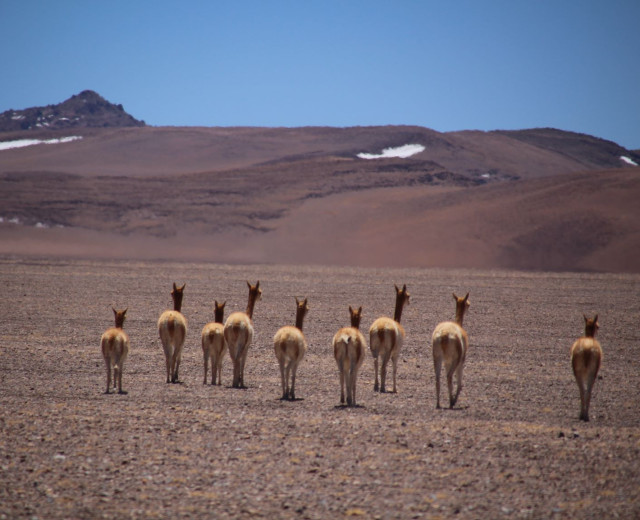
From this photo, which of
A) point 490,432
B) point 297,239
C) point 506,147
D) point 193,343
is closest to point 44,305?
point 193,343

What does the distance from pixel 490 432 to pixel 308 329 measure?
1153 cm

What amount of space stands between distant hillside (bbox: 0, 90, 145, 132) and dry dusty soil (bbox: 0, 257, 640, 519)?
145170 mm

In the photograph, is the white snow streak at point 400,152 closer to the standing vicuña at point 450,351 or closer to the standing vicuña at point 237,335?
the standing vicuña at point 237,335

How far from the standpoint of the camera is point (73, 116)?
160 m

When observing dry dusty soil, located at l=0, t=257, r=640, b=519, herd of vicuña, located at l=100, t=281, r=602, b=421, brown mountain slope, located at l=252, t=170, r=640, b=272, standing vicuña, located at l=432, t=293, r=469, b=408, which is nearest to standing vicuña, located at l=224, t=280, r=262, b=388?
herd of vicuña, located at l=100, t=281, r=602, b=421

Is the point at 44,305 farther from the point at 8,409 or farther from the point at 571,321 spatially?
the point at 571,321

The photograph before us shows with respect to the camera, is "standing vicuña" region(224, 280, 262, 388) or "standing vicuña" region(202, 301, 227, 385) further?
"standing vicuña" region(202, 301, 227, 385)

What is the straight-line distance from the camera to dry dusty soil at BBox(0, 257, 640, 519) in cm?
712

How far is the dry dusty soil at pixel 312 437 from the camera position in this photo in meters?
7.12

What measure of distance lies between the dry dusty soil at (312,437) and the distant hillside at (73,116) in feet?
476

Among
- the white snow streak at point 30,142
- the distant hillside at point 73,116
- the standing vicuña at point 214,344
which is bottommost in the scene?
the standing vicuña at point 214,344

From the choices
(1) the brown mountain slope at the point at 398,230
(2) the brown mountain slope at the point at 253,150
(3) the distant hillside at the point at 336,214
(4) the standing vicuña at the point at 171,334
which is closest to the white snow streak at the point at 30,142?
(2) the brown mountain slope at the point at 253,150

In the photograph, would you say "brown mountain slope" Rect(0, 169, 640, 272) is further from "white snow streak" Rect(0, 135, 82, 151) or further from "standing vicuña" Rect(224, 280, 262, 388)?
"white snow streak" Rect(0, 135, 82, 151)

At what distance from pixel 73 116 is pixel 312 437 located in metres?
163
